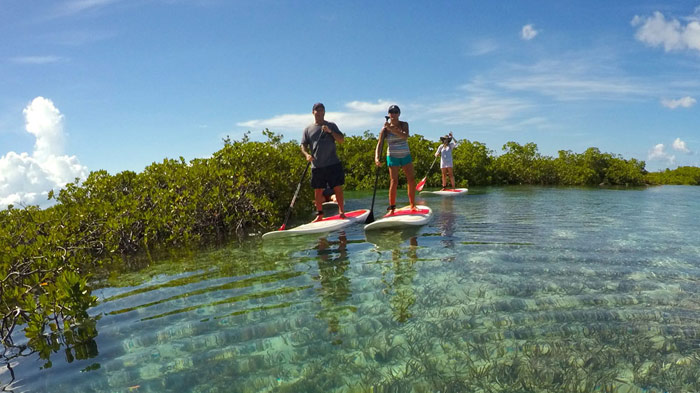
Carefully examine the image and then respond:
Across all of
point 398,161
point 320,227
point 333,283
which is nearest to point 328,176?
point 320,227

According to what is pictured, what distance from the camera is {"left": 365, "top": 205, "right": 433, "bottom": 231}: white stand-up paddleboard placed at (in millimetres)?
9227

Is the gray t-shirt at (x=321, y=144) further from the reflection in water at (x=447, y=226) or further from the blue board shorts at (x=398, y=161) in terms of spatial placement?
the reflection in water at (x=447, y=226)

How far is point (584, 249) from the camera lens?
7.04 metres

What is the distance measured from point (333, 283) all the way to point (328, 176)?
15.9 ft

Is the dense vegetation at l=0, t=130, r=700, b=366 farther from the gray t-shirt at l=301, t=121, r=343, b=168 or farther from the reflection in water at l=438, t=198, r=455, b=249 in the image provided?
the reflection in water at l=438, t=198, r=455, b=249

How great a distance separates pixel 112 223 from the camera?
29.5ft

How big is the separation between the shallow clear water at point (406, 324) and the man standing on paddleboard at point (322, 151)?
9.96 ft

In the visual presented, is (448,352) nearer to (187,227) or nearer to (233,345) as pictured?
(233,345)

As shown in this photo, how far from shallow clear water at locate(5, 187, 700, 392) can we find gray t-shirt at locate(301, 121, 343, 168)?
3.21 meters

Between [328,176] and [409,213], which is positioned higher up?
[328,176]

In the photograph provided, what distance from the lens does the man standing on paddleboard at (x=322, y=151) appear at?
974 centimetres

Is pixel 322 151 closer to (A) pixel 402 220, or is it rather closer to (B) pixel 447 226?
(A) pixel 402 220

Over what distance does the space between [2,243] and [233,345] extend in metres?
6.96

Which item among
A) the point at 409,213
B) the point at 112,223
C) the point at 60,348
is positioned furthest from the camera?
the point at 409,213
